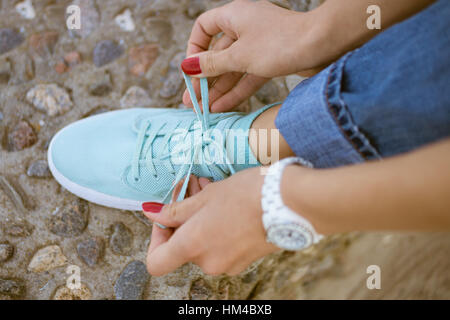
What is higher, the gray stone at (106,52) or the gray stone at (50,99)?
the gray stone at (106,52)

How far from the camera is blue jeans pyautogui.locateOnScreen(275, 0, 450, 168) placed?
52 centimetres

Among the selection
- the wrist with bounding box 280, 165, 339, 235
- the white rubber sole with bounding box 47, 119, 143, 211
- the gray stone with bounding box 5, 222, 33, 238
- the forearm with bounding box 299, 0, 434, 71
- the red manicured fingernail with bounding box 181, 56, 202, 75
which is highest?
the forearm with bounding box 299, 0, 434, 71

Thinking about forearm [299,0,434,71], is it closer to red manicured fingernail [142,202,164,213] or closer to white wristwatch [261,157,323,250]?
white wristwatch [261,157,323,250]

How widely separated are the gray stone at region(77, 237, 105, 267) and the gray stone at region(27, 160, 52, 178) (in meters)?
0.29

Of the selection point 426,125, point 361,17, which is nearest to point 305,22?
point 361,17

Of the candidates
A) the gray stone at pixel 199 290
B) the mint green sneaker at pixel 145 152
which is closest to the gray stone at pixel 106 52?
the mint green sneaker at pixel 145 152

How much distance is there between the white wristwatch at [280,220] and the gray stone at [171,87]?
75 cm

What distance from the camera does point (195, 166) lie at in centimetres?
90

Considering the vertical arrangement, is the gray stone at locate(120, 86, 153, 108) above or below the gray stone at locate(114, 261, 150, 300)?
above

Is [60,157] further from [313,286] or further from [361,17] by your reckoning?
[313,286]

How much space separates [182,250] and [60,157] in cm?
64

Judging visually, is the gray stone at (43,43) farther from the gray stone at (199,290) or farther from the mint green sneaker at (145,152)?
the gray stone at (199,290)

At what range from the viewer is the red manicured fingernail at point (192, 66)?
33.1 inches

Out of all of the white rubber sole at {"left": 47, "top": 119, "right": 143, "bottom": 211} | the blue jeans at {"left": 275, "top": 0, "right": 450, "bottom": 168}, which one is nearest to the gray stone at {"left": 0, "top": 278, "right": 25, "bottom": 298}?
the white rubber sole at {"left": 47, "top": 119, "right": 143, "bottom": 211}
